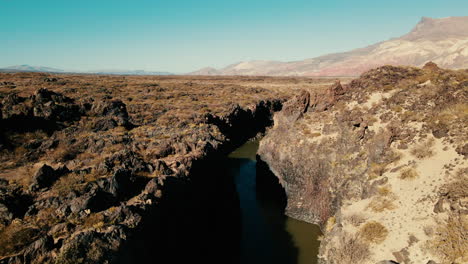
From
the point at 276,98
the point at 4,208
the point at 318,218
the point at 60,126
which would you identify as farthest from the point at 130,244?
the point at 276,98

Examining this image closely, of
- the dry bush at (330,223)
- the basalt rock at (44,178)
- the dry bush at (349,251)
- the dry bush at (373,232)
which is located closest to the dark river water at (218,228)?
the dry bush at (330,223)

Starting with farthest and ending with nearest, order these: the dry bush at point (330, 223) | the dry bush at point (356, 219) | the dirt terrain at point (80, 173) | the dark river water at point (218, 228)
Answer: the dry bush at point (330, 223) < the dry bush at point (356, 219) < the dark river water at point (218, 228) < the dirt terrain at point (80, 173)

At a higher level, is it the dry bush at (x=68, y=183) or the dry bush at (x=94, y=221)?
the dry bush at (x=68, y=183)

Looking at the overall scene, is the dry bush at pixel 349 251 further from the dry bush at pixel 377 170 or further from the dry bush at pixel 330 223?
the dry bush at pixel 377 170

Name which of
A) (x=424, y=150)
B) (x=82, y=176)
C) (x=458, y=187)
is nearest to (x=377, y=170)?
(x=424, y=150)

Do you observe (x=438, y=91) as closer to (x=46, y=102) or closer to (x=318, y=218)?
(x=318, y=218)

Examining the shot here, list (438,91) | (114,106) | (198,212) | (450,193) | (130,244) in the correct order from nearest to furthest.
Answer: (130,244)
(450,193)
(198,212)
(438,91)
(114,106)

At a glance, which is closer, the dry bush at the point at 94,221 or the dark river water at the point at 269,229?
the dry bush at the point at 94,221

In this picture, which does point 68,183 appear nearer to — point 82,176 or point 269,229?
point 82,176

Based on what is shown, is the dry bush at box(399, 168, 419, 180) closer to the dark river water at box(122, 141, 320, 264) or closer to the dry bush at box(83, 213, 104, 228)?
the dark river water at box(122, 141, 320, 264)
